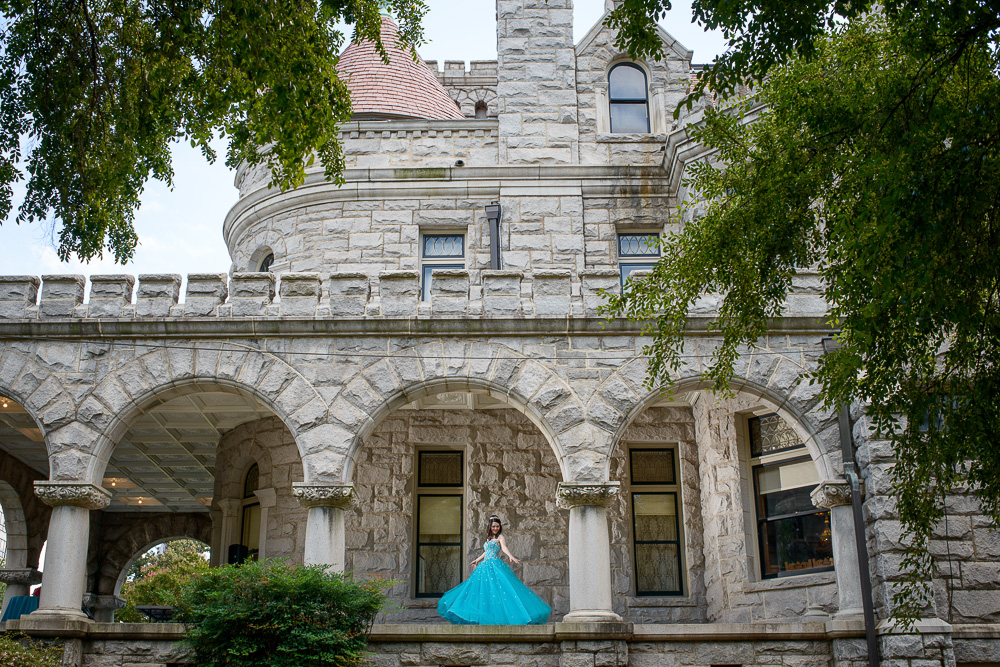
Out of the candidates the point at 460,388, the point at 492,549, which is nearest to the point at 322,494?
the point at 460,388

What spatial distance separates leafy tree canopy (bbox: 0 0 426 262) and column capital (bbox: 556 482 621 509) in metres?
4.72

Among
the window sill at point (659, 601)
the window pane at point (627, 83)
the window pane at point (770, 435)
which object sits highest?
the window pane at point (627, 83)

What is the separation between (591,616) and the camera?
431 inches

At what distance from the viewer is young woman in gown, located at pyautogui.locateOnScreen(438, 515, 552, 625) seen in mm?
11359

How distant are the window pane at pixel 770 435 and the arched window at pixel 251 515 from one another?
7359 mm

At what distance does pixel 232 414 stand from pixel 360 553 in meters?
2.91

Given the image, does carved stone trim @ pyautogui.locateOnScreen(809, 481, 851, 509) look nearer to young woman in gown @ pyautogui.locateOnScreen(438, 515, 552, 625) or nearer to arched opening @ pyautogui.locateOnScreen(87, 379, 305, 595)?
young woman in gown @ pyautogui.locateOnScreen(438, 515, 552, 625)

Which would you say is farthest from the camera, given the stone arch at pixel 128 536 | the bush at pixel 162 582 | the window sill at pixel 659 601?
the stone arch at pixel 128 536

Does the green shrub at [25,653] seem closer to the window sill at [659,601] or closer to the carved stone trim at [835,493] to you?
the window sill at [659,601]

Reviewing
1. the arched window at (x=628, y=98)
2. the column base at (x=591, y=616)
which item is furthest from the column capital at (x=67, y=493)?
the arched window at (x=628, y=98)

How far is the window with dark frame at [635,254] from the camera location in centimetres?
1584

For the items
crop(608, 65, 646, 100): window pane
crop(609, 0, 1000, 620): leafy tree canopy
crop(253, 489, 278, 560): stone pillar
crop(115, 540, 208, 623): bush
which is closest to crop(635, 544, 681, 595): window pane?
crop(609, 0, 1000, 620): leafy tree canopy

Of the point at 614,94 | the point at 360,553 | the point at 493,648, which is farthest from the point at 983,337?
the point at 614,94

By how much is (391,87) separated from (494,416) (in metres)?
6.75
